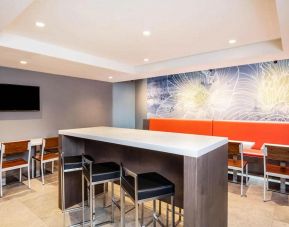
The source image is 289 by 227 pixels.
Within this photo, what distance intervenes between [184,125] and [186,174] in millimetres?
3903

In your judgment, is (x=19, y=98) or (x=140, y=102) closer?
(x=19, y=98)

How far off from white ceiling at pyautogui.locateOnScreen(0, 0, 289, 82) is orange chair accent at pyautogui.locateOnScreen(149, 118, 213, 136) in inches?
54.6

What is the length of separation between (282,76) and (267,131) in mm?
1262

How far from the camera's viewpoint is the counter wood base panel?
1.35m

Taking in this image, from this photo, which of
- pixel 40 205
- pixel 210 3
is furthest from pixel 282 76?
pixel 40 205

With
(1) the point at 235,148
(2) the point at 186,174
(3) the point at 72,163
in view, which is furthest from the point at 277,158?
(3) the point at 72,163

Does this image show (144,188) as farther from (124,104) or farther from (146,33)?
(124,104)

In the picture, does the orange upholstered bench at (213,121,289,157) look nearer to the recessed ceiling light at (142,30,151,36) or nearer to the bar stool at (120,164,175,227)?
the bar stool at (120,164,175,227)

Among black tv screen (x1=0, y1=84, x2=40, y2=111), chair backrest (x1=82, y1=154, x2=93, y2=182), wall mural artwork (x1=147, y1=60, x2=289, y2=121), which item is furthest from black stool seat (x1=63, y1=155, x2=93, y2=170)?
wall mural artwork (x1=147, y1=60, x2=289, y2=121)

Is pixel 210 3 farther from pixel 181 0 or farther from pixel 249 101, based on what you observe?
pixel 249 101

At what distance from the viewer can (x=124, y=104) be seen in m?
7.08

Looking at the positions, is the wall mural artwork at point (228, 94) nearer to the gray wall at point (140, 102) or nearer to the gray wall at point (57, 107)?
the gray wall at point (140, 102)

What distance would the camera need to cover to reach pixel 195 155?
4.32 feet

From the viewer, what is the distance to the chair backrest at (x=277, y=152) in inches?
108
